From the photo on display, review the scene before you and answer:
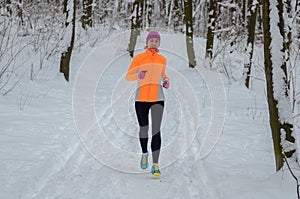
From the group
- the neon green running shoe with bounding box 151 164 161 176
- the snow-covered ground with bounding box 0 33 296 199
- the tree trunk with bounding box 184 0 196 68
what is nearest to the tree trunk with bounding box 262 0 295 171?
the snow-covered ground with bounding box 0 33 296 199

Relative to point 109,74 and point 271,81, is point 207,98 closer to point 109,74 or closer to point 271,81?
point 109,74

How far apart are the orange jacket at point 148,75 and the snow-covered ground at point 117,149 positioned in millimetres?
1081

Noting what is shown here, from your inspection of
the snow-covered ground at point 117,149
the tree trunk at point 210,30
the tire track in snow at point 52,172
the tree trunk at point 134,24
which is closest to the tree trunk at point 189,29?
the tree trunk at point 210,30

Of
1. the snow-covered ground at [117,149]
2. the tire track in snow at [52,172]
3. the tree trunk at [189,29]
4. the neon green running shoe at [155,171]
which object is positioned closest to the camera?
the tire track in snow at [52,172]

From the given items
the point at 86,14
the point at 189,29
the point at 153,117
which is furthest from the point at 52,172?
the point at 86,14

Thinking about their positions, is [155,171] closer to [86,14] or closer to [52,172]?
[52,172]

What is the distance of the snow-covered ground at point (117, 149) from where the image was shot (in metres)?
4.07

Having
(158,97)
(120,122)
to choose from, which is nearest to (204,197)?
(158,97)

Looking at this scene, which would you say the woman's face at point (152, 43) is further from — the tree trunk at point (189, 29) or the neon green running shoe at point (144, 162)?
the tree trunk at point (189, 29)

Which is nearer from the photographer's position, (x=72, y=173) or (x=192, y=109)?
(x=72, y=173)

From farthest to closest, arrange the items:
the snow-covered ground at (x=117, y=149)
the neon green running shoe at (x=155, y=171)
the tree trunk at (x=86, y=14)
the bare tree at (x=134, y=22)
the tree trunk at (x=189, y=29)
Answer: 1. the tree trunk at (x=86, y=14)
2. the bare tree at (x=134, y=22)
3. the tree trunk at (x=189, y=29)
4. the neon green running shoe at (x=155, y=171)
5. the snow-covered ground at (x=117, y=149)

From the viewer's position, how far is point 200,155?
18.1ft

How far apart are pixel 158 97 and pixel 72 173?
4.98ft

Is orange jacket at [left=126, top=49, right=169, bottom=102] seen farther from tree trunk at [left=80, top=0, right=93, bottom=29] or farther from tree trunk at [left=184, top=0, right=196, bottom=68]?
tree trunk at [left=80, top=0, right=93, bottom=29]
